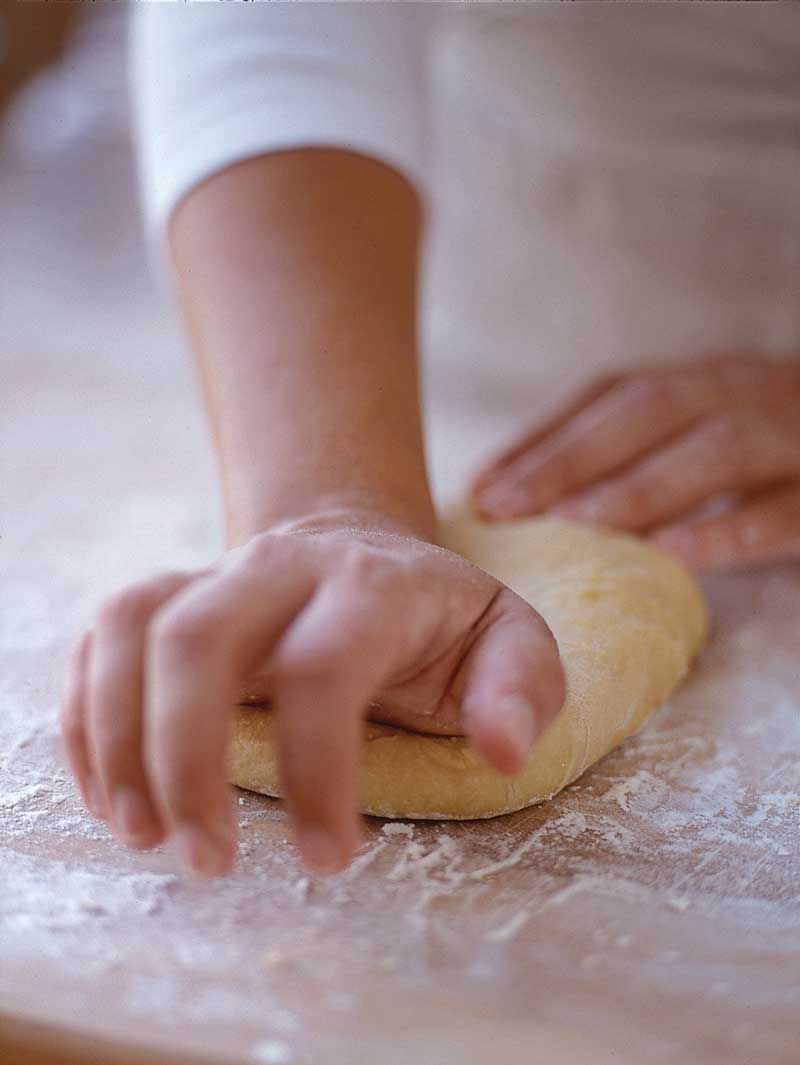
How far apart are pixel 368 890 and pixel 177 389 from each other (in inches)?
47.9

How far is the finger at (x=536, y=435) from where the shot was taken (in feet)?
3.88

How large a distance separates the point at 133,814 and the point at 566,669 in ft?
1.24

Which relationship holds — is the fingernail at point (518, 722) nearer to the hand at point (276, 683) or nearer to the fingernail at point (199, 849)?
the hand at point (276, 683)

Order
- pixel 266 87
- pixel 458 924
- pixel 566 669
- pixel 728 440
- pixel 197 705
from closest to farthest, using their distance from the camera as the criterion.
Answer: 1. pixel 197 705
2. pixel 458 924
3. pixel 566 669
4. pixel 266 87
5. pixel 728 440

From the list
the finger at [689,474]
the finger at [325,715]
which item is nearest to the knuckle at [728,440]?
the finger at [689,474]

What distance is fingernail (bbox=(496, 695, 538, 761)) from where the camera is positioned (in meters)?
0.55

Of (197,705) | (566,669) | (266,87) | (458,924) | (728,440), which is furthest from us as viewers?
(728,440)

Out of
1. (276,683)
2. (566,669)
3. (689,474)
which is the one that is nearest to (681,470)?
(689,474)

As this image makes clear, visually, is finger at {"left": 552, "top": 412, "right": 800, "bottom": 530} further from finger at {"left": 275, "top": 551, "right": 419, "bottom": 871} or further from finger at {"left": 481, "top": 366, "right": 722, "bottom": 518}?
finger at {"left": 275, "top": 551, "right": 419, "bottom": 871}

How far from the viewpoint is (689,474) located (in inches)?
44.3

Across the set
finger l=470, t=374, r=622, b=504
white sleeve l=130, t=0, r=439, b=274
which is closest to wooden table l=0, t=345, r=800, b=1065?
finger l=470, t=374, r=622, b=504

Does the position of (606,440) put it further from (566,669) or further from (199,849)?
(199,849)

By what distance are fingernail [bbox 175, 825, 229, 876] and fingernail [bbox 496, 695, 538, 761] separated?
15cm

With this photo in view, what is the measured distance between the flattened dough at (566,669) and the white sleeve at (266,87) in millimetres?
386
